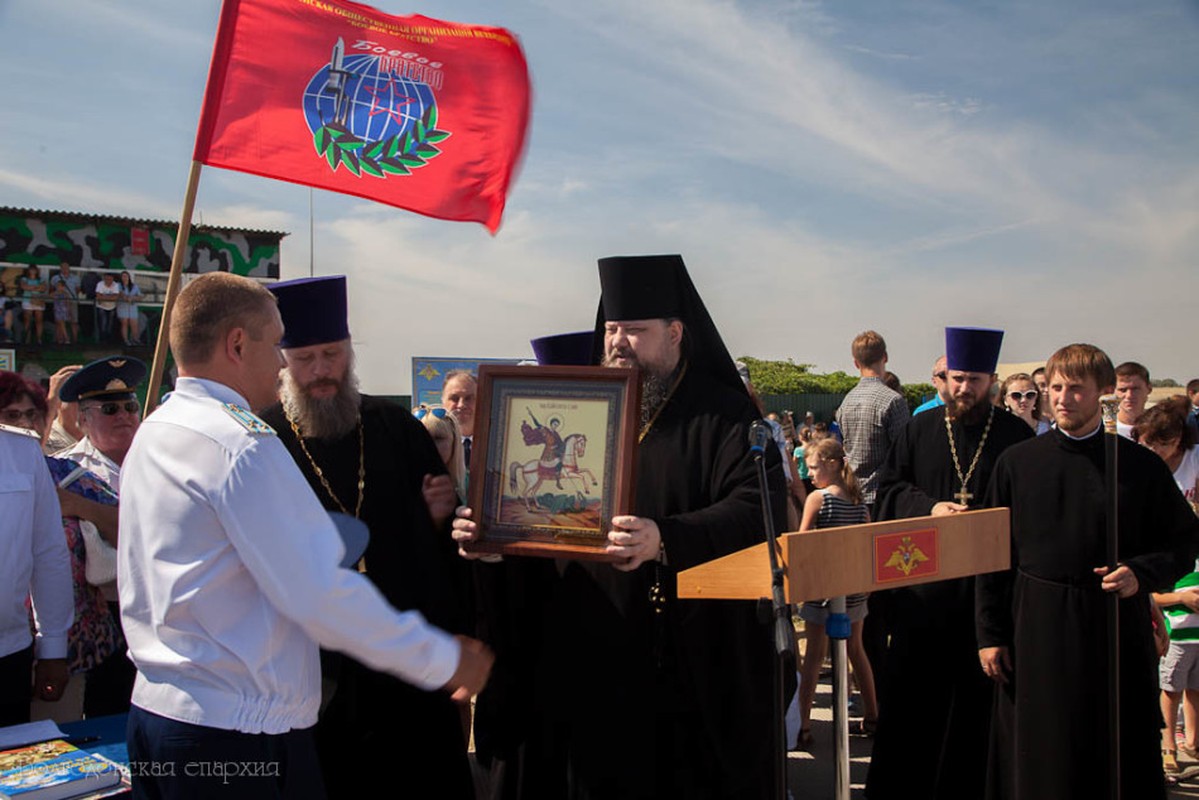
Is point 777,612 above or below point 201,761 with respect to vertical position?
above

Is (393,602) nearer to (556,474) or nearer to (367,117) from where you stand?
(556,474)

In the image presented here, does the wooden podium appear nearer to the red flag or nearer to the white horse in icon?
the white horse in icon

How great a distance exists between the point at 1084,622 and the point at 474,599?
2577 millimetres

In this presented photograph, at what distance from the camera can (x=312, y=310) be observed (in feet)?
12.5

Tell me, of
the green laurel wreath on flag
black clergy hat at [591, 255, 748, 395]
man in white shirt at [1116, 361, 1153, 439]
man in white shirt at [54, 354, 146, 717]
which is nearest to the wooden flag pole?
man in white shirt at [54, 354, 146, 717]

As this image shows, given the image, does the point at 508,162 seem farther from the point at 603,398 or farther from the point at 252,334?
the point at 252,334

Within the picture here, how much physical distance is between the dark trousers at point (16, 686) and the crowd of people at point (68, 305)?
2557 cm

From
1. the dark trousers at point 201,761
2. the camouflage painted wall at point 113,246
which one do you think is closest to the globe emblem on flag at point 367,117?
the dark trousers at point 201,761

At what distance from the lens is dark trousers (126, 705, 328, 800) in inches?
83.2

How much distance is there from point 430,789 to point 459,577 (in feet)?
2.78

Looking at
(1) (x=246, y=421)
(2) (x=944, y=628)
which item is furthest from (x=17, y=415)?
(2) (x=944, y=628)

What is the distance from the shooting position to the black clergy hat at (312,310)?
375 cm

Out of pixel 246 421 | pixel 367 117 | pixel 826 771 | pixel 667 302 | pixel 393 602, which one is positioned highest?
pixel 367 117

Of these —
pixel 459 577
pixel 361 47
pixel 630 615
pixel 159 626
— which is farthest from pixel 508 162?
pixel 159 626
